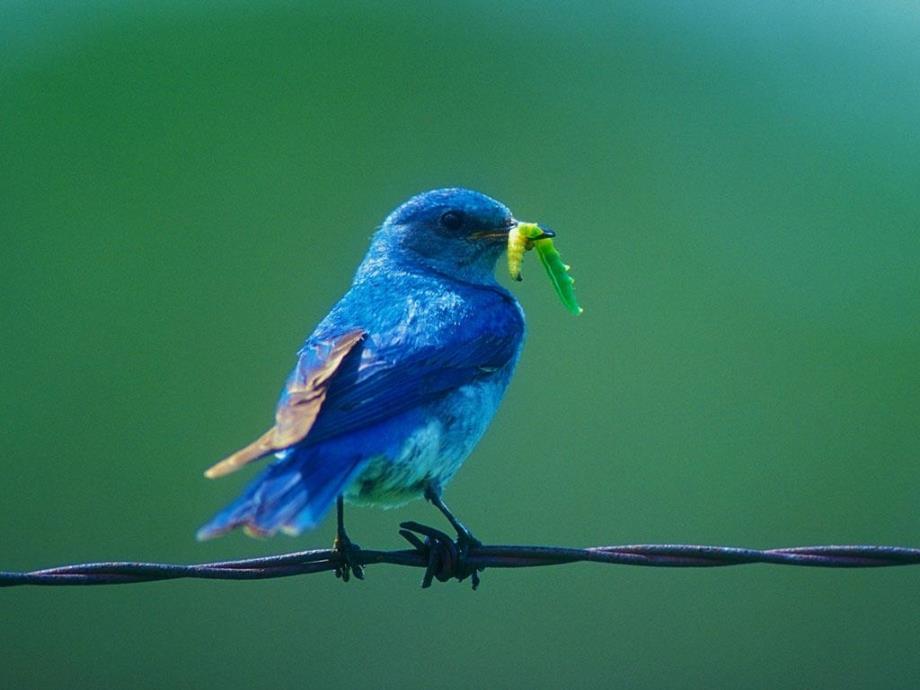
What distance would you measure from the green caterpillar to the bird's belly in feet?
2.21

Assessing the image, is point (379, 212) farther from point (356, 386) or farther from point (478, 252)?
point (356, 386)

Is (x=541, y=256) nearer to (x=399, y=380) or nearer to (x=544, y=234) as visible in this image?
(x=544, y=234)

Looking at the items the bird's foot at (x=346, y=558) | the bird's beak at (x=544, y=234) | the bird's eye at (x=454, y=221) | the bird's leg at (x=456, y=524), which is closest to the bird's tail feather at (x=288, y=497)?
the bird's foot at (x=346, y=558)

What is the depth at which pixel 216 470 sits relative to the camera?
3975mm

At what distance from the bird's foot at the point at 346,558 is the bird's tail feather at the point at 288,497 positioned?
340 mm

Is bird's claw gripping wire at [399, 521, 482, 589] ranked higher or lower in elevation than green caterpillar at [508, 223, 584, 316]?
lower

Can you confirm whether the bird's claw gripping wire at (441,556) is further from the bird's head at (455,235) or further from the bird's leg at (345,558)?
the bird's head at (455,235)

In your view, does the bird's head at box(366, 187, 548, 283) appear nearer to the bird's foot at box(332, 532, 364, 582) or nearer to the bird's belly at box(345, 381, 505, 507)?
the bird's belly at box(345, 381, 505, 507)

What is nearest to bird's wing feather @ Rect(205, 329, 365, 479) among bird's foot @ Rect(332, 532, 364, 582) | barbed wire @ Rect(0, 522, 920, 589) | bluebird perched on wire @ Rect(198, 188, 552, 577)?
bluebird perched on wire @ Rect(198, 188, 552, 577)

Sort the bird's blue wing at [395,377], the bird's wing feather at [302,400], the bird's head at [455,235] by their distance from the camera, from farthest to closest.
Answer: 1. the bird's head at [455,235]
2. the bird's blue wing at [395,377]
3. the bird's wing feather at [302,400]

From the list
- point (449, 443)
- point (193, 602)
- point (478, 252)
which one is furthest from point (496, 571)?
point (449, 443)

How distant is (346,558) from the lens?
4629 mm

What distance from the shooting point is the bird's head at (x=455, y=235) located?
20.1ft

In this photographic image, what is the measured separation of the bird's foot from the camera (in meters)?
4.61
